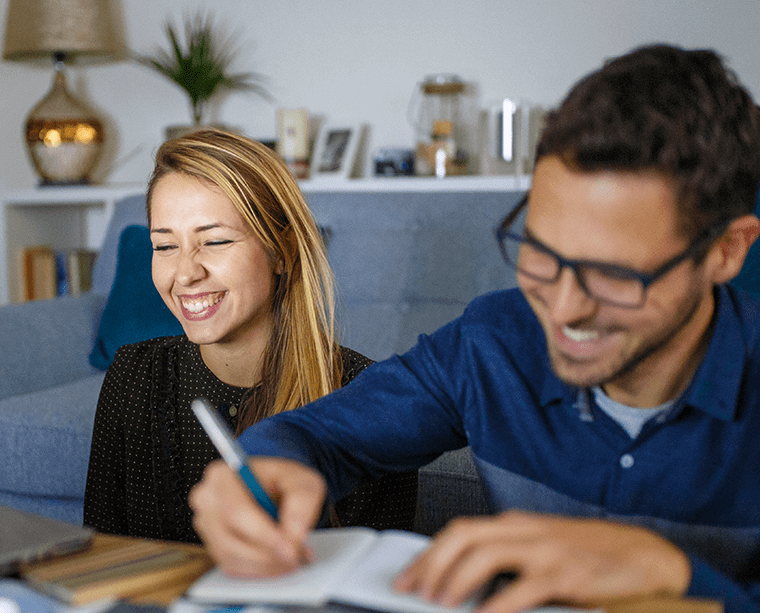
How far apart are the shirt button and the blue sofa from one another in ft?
4.06

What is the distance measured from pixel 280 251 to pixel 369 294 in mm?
877

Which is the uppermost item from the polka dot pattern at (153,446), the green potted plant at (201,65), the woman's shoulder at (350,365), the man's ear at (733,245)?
the green potted plant at (201,65)

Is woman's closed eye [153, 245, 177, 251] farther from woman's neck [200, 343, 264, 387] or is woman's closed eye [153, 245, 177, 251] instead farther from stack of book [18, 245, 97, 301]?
stack of book [18, 245, 97, 301]

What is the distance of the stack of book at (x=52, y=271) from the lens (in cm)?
315

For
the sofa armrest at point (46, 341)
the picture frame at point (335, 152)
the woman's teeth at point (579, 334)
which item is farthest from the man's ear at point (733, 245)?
the picture frame at point (335, 152)

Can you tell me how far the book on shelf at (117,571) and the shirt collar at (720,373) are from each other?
45 cm

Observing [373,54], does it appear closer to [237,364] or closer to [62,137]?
[62,137]

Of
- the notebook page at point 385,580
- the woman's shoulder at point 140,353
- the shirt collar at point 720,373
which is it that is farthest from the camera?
the woman's shoulder at point 140,353

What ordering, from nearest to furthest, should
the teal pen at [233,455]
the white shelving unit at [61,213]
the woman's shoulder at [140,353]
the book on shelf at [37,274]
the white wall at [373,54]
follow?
the teal pen at [233,455] → the woman's shoulder at [140,353] → the white wall at [373,54] → the white shelving unit at [61,213] → the book on shelf at [37,274]

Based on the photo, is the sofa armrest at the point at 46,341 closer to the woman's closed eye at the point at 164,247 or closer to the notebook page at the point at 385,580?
the woman's closed eye at the point at 164,247

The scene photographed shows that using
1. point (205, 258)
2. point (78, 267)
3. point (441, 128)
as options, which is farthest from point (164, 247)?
point (78, 267)

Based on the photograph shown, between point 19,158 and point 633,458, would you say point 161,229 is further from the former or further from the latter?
point 19,158

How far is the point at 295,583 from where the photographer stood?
50cm

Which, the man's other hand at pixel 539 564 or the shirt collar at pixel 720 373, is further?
the shirt collar at pixel 720 373
